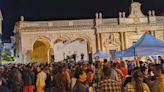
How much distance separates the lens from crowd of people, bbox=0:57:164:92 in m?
8.03

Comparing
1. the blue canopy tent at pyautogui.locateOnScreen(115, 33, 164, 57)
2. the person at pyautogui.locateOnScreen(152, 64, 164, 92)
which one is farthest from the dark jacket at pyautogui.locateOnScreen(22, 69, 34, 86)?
the person at pyautogui.locateOnScreen(152, 64, 164, 92)

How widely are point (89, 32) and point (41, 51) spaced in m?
6.24

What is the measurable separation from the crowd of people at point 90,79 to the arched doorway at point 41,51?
93.6 ft

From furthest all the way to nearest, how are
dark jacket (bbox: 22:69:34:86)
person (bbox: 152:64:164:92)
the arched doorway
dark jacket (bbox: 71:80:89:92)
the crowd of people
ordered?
the arched doorway → dark jacket (bbox: 22:69:34:86) → dark jacket (bbox: 71:80:89:92) → the crowd of people → person (bbox: 152:64:164:92)

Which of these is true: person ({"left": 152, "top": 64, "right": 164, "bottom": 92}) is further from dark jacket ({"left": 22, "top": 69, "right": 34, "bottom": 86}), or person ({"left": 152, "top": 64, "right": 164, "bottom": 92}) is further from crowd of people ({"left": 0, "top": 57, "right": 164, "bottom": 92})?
dark jacket ({"left": 22, "top": 69, "right": 34, "bottom": 86})

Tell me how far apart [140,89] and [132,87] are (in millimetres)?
221

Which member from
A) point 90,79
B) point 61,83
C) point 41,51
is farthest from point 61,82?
point 41,51

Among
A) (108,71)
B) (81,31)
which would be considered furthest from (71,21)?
(108,71)

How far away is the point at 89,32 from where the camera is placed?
4566 cm

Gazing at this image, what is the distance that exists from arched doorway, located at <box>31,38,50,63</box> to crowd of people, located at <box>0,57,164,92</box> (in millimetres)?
28543

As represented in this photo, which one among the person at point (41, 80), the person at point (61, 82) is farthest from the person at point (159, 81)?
the person at point (41, 80)

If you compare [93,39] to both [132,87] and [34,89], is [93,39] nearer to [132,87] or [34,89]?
[34,89]

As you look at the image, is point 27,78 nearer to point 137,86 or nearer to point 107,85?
point 107,85

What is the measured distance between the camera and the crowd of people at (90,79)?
803 cm
